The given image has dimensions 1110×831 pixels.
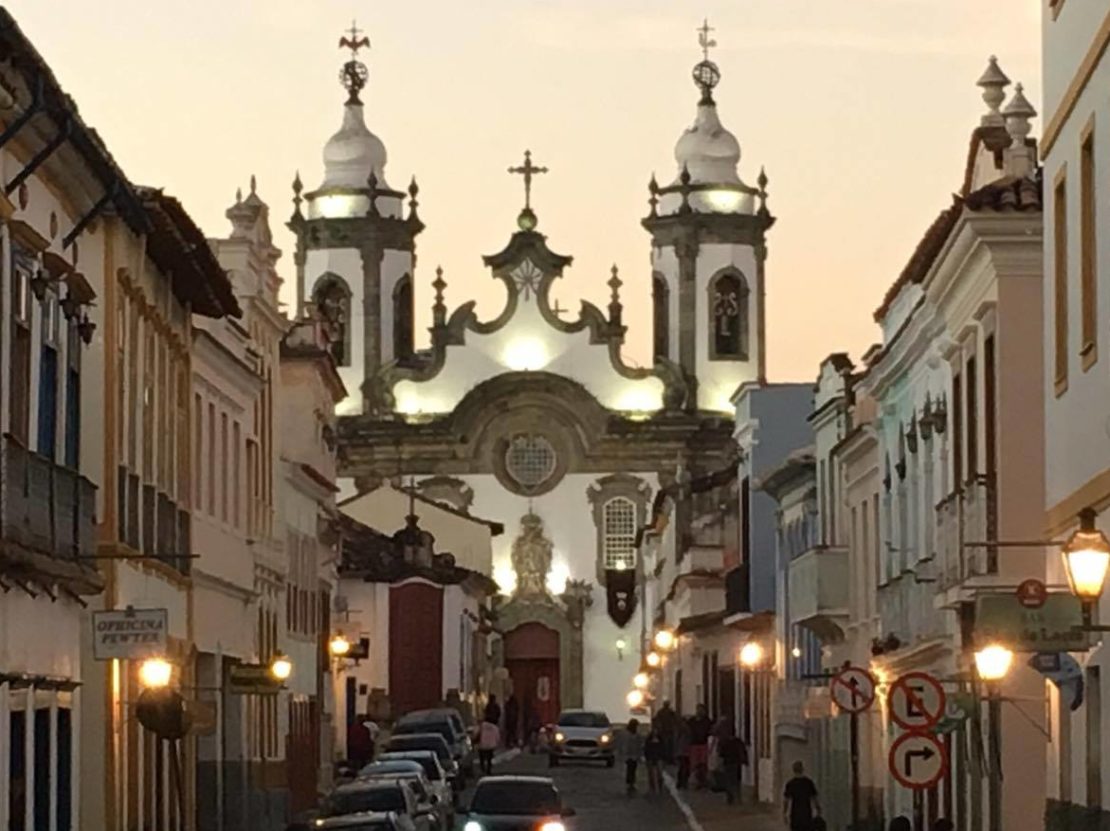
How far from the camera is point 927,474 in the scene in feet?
116

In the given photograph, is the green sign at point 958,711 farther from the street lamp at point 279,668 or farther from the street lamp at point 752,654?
the street lamp at point 752,654

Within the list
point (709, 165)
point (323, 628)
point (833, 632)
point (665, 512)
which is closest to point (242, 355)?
point (833, 632)

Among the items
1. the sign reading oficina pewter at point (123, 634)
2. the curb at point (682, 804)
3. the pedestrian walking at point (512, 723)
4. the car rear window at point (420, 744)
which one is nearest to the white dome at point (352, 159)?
the pedestrian walking at point (512, 723)

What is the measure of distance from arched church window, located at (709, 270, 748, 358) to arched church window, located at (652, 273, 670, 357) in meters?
1.84

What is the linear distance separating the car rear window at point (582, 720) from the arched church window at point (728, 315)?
127ft

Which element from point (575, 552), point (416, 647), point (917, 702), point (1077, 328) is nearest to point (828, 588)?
point (917, 702)

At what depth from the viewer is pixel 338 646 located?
58375mm

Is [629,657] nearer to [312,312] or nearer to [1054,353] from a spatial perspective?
[312,312]

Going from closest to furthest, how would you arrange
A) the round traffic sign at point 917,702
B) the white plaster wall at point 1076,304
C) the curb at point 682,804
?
the white plaster wall at point 1076,304
the round traffic sign at point 917,702
the curb at point 682,804

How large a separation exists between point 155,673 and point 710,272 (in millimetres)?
89304

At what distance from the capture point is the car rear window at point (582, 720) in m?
79.6

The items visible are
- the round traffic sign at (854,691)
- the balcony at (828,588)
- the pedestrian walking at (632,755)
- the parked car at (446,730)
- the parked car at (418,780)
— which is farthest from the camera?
the pedestrian walking at (632,755)

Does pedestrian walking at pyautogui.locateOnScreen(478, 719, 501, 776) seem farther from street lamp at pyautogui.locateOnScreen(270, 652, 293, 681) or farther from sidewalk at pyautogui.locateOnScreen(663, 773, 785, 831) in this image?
street lamp at pyautogui.locateOnScreen(270, 652, 293, 681)

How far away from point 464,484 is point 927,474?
80621 millimetres
